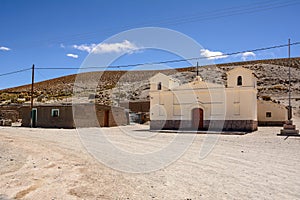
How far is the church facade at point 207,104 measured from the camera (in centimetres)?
2339

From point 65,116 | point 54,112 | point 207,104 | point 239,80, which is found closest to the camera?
point 239,80

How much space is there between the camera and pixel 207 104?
2464cm

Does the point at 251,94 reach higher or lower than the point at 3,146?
higher

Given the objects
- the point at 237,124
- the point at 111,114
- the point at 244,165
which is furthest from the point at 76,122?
the point at 244,165

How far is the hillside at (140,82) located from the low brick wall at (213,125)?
32166 millimetres

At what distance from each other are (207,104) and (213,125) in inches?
70.1

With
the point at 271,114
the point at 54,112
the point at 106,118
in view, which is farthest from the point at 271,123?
the point at 54,112

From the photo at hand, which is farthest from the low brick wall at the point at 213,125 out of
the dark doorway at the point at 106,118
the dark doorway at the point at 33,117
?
the dark doorway at the point at 33,117

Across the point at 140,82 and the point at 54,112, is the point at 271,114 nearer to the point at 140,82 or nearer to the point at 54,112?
the point at 54,112

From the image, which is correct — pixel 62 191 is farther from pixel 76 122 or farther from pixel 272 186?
pixel 76 122

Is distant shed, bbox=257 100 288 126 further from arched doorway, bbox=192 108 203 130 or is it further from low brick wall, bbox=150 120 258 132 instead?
arched doorway, bbox=192 108 203 130

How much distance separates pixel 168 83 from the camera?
2695 cm

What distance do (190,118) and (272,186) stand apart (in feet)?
63.4

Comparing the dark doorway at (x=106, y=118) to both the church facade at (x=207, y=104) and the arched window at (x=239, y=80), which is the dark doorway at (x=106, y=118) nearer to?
the church facade at (x=207, y=104)
